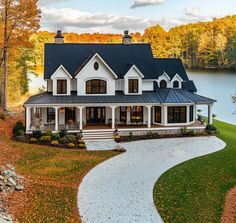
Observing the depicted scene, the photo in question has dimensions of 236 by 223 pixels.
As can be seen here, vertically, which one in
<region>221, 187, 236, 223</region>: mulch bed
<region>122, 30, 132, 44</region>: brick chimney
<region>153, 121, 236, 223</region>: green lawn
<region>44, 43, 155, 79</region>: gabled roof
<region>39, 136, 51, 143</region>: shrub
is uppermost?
<region>122, 30, 132, 44</region>: brick chimney

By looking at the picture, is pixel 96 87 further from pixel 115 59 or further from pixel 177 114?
pixel 177 114

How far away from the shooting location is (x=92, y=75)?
1109 inches

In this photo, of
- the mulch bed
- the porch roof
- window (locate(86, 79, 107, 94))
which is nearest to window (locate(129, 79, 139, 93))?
the porch roof

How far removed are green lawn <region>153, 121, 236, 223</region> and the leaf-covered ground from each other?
12.1ft

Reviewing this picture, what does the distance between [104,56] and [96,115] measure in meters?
5.42

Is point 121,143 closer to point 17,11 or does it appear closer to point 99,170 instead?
point 99,170

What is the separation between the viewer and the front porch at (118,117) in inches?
1076

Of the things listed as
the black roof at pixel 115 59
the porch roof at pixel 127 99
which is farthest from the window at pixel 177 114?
the black roof at pixel 115 59

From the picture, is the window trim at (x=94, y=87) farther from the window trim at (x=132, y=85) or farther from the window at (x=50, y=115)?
the window at (x=50, y=115)

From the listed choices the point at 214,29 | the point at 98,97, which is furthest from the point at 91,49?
the point at 214,29

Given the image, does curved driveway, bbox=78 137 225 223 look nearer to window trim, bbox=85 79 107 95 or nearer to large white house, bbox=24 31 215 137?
large white house, bbox=24 31 215 137

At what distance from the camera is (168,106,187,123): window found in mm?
28312

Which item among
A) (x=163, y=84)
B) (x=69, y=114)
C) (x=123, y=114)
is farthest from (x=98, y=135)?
(x=163, y=84)

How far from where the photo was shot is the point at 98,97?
28.0 meters
